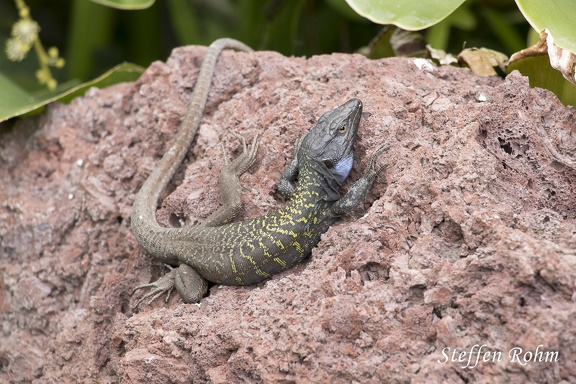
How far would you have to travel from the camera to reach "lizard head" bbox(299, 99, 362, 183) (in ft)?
12.8

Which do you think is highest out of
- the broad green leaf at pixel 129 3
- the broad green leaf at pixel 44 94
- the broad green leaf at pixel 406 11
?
the broad green leaf at pixel 406 11

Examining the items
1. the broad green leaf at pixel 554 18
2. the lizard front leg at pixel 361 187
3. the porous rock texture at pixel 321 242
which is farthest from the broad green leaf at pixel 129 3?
the broad green leaf at pixel 554 18

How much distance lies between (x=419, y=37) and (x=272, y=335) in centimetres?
295

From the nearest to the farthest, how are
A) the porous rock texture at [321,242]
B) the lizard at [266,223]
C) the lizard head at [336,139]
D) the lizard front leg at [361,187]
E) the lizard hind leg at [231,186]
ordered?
the porous rock texture at [321,242]
the lizard front leg at [361,187]
the lizard at [266,223]
the lizard head at [336,139]
the lizard hind leg at [231,186]

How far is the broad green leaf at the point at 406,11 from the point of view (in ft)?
12.8

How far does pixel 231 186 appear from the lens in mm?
4055

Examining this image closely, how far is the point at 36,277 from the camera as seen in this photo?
4531 mm

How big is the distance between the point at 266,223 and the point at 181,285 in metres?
0.67

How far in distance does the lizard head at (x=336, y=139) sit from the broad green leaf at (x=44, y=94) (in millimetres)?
2052

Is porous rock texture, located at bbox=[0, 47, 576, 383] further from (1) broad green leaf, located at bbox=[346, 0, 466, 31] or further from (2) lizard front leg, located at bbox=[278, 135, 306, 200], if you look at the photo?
(1) broad green leaf, located at bbox=[346, 0, 466, 31]

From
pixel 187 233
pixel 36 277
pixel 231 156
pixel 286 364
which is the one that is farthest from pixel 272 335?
pixel 36 277

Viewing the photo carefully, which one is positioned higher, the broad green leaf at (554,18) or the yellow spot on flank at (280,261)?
the broad green leaf at (554,18)

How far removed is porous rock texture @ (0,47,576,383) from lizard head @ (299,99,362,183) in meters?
0.08

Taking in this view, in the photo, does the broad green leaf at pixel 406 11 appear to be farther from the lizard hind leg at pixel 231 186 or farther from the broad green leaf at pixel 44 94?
the broad green leaf at pixel 44 94
